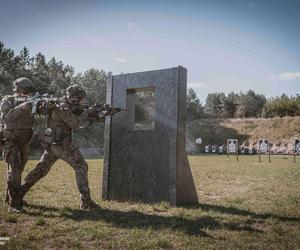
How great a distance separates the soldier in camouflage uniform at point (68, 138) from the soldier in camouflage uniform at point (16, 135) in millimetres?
257

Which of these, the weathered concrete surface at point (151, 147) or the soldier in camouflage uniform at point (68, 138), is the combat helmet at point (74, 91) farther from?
the weathered concrete surface at point (151, 147)

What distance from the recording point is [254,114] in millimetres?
88500

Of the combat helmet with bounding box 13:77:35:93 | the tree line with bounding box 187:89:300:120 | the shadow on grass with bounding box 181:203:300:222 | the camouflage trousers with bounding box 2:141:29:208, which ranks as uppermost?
the tree line with bounding box 187:89:300:120

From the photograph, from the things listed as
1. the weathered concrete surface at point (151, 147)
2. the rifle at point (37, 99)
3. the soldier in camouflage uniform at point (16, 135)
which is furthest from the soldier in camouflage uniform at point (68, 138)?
the weathered concrete surface at point (151, 147)

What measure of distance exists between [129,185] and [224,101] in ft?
295

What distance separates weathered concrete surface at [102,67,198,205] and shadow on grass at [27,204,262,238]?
124 cm

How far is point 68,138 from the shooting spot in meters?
6.73

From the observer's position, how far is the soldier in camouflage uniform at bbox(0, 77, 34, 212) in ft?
21.3

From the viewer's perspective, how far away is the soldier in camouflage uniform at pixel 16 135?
6.50 m

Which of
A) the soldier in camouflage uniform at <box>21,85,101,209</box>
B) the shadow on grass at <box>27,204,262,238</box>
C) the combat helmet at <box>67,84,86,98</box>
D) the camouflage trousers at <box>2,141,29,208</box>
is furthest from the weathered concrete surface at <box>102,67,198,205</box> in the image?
the camouflage trousers at <box>2,141,29,208</box>

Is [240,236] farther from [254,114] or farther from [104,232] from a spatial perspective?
[254,114]

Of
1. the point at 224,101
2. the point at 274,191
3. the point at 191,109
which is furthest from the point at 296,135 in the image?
the point at 274,191

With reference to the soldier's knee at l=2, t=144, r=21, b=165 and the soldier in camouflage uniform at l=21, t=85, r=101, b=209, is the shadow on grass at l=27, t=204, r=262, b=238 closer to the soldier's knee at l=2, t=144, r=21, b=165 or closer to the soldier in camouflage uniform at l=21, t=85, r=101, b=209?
the soldier in camouflage uniform at l=21, t=85, r=101, b=209

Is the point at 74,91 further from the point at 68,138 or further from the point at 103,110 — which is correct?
the point at 68,138
